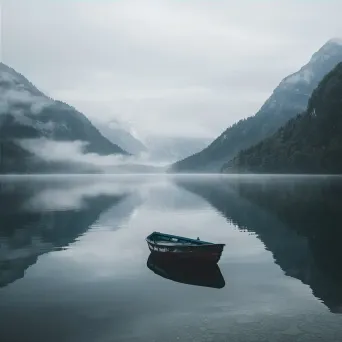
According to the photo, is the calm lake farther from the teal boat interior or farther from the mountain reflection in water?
the teal boat interior

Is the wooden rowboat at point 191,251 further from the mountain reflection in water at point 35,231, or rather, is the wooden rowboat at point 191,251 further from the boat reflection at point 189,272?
the mountain reflection in water at point 35,231

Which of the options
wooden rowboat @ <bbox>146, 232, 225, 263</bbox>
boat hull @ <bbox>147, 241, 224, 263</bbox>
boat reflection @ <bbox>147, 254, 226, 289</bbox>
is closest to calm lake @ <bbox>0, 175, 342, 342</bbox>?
boat reflection @ <bbox>147, 254, 226, 289</bbox>

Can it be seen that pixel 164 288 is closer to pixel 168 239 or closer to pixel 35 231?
pixel 168 239

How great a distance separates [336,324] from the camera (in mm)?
27344

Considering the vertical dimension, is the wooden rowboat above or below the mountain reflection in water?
above

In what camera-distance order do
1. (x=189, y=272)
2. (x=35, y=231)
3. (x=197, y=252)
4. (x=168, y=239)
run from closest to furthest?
(x=189, y=272)
(x=197, y=252)
(x=168, y=239)
(x=35, y=231)

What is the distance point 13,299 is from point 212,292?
1622 cm

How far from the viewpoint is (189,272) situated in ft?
141

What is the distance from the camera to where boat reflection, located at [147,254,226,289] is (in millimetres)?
39159

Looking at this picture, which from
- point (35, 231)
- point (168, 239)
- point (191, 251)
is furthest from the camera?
point (35, 231)

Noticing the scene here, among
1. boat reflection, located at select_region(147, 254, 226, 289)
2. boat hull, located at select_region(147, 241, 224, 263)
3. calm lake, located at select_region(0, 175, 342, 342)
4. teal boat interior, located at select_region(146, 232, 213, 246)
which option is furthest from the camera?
teal boat interior, located at select_region(146, 232, 213, 246)

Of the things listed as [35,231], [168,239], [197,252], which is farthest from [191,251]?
[35,231]

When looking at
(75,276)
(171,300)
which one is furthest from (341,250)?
(75,276)

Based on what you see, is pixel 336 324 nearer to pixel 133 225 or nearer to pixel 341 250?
pixel 341 250
